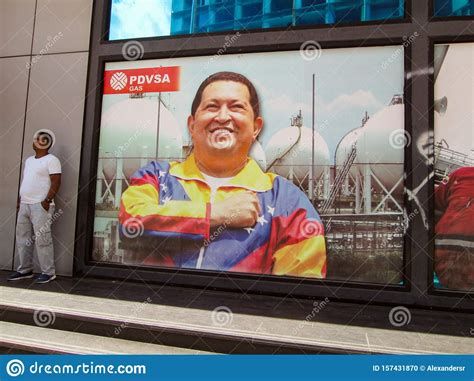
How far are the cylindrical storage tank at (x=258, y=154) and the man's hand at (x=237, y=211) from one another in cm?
35

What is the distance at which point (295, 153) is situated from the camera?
4.20 meters

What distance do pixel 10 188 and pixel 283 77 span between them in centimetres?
379

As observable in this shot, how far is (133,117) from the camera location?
15.4 ft

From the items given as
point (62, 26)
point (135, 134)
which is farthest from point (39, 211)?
point (62, 26)

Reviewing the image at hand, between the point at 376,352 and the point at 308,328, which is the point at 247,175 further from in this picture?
the point at 376,352

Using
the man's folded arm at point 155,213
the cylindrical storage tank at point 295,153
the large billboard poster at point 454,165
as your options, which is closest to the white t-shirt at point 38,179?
the man's folded arm at point 155,213

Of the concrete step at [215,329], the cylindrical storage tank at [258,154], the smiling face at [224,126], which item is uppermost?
the smiling face at [224,126]

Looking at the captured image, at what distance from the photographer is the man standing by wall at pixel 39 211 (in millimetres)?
4277

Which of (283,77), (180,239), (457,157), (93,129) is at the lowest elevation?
(180,239)

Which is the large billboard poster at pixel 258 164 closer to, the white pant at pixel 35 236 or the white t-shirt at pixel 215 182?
the white t-shirt at pixel 215 182

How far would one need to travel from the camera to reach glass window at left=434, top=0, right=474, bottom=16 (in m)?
3.92

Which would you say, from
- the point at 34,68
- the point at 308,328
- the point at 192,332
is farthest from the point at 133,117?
the point at 308,328

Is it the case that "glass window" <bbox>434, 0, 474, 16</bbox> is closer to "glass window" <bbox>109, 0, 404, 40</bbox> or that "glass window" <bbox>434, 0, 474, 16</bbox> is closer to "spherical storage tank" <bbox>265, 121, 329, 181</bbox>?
"glass window" <bbox>109, 0, 404, 40</bbox>

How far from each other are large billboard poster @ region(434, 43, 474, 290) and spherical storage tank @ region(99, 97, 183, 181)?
2883mm
